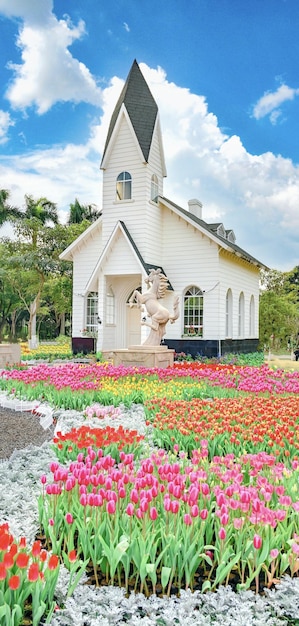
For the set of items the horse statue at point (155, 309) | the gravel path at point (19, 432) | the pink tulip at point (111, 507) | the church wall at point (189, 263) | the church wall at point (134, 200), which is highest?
the church wall at point (134, 200)

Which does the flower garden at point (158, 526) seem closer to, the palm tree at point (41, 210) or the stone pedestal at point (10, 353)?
the stone pedestal at point (10, 353)

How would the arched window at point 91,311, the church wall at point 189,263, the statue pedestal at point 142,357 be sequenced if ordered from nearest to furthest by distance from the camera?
the statue pedestal at point 142,357 < the church wall at point 189,263 < the arched window at point 91,311

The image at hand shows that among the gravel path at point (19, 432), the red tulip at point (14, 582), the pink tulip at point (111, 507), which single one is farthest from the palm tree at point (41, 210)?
the red tulip at point (14, 582)

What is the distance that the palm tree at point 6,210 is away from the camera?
38188mm

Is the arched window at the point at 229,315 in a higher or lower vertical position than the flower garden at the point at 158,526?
higher

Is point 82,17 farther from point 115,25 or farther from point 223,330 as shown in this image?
point 223,330

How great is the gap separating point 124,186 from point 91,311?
5.70 meters

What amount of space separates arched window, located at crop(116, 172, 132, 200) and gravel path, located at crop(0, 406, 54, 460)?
585 inches

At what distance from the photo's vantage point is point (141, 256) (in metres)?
20.5

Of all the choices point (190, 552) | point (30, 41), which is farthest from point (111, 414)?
point (30, 41)

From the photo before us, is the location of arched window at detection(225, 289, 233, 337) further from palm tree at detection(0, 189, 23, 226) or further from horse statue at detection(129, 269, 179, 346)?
palm tree at detection(0, 189, 23, 226)

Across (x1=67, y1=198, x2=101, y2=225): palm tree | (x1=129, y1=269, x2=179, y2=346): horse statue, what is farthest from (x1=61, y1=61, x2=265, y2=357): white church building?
(x1=67, y1=198, x2=101, y2=225): palm tree

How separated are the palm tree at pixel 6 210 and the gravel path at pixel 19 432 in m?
31.6

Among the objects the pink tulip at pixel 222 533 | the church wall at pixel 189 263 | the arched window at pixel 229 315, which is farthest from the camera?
the arched window at pixel 229 315
